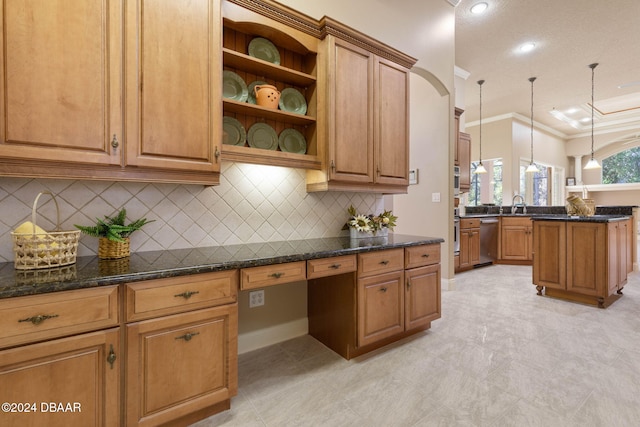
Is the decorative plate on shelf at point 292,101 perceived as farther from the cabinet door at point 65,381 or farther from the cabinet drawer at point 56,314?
the cabinet door at point 65,381

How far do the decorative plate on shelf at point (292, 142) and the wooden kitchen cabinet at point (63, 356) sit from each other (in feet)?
5.05

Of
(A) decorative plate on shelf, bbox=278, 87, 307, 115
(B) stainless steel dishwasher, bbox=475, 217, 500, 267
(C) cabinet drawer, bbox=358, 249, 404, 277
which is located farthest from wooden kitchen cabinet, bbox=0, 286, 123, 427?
(B) stainless steel dishwasher, bbox=475, 217, 500, 267

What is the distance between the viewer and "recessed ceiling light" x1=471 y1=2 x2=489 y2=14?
3526mm

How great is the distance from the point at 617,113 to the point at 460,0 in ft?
24.4

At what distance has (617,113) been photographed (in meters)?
7.75

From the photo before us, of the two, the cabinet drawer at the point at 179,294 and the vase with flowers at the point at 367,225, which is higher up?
the vase with flowers at the point at 367,225

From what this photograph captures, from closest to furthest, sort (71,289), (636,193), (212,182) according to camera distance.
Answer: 1. (71,289)
2. (212,182)
3. (636,193)

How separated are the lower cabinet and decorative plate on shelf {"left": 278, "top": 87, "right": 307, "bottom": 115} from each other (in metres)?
1.28

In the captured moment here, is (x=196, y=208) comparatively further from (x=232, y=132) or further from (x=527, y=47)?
(x=527, y=47)

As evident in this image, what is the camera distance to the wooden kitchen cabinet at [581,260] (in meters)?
3.25

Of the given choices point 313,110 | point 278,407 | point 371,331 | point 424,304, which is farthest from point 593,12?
point 278,407

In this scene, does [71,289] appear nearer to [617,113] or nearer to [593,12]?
[593,12]

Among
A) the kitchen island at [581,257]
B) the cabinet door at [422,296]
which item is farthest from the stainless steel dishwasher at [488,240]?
the cabinet door at [422,296]

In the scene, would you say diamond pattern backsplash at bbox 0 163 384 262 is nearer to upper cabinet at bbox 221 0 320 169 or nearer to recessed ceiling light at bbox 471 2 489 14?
upper cabinet at bbox 221 0 320 169
